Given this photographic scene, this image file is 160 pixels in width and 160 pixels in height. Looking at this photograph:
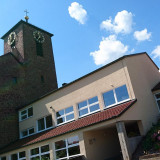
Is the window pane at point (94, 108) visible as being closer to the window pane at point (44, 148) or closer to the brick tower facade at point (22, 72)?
the window pane at point (44, 148)

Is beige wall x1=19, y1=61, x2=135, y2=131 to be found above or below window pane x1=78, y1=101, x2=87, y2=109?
above

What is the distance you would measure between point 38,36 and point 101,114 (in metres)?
19.5

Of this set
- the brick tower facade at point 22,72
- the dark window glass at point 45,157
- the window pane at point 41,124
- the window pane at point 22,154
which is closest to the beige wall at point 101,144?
the dark window glass at point 45,157

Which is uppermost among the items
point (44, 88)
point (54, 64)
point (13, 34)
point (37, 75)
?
point (13, 34)

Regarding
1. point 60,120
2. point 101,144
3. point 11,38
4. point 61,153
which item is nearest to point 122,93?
point 101,144

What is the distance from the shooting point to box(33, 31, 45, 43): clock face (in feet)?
94.0

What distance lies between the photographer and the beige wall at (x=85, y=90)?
1412cm

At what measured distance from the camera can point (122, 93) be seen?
1384 centimetres

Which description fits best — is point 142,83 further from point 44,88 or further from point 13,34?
point 13,34

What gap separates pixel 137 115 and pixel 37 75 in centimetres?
1651

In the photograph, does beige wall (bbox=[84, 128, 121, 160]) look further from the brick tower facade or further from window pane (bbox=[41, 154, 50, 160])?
the brick tower facade

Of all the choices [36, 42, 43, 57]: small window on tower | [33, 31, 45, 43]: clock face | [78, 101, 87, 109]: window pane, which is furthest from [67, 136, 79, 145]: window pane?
[33, 31, 45, 43]: clock face

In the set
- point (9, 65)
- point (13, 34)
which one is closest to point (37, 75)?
point (9, 65)

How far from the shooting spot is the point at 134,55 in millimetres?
15586
